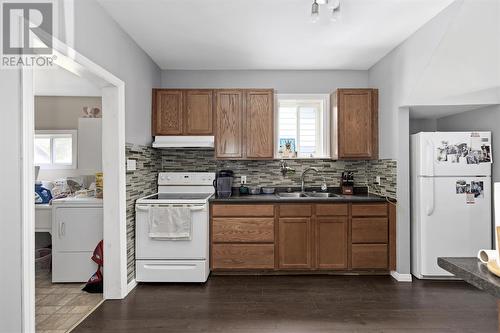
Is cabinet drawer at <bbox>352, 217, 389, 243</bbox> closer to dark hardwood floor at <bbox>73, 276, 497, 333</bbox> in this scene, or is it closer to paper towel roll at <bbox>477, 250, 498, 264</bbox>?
dark hardwood floor at <bbox>73, 276, 497, 333</bbox>

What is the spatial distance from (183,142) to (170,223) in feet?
3.34

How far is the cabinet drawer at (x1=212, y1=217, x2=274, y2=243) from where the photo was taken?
140 inches

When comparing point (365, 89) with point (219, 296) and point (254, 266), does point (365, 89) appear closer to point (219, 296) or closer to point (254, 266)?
point (254, 266)

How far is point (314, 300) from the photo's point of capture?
9.66 ft

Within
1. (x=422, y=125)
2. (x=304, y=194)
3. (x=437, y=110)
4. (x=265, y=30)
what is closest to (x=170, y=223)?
(x=304, y=194)

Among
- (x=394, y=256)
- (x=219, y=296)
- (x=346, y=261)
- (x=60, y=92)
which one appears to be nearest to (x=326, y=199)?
(x=346, y=261)

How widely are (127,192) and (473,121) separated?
390cm

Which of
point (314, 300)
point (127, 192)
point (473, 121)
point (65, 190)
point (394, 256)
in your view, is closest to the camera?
point (314, 300)

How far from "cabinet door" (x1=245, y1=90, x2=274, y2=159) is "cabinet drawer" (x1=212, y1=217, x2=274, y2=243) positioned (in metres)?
0.86

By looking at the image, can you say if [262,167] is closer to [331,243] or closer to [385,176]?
[331,243]

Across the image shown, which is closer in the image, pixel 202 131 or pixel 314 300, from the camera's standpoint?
pixel 314 300

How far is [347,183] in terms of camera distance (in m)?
4.08

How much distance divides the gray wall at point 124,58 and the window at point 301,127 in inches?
65.0

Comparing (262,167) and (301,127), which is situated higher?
(301,127)
